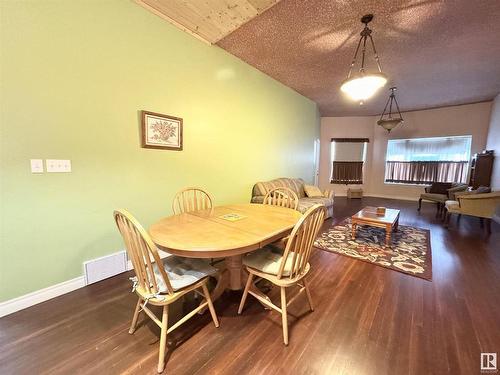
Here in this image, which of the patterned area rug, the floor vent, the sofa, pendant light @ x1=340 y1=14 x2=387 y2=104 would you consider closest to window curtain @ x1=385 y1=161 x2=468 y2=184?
the patterned area rug

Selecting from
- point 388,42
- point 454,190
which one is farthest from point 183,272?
point 454,190

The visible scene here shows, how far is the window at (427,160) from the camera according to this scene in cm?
597

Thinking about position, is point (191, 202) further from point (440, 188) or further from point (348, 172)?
point (348, 172)

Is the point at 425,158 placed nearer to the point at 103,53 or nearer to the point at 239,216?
the point at 239,216

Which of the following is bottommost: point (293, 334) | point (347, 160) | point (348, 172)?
point (293, 334)

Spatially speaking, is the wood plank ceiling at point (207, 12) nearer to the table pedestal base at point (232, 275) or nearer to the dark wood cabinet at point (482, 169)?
the table pedestal base at point (232, 275)

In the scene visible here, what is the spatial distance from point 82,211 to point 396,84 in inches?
220

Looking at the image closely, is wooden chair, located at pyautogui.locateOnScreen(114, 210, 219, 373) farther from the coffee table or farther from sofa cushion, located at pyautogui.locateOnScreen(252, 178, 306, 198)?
the coffee table

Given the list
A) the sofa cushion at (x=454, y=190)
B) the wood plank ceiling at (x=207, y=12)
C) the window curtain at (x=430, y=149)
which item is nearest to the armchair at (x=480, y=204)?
the sofa cushion at (x=454, y=190)

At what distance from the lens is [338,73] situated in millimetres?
3771

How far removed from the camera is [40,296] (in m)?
1.77

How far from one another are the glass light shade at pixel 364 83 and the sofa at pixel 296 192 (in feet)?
5.55

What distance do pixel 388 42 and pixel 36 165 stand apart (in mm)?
4100

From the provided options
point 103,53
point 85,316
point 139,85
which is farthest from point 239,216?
point 103,53
